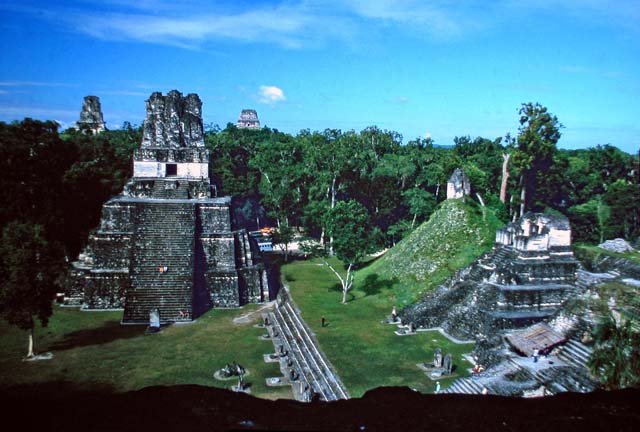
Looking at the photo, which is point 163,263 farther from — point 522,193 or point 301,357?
point 522,193

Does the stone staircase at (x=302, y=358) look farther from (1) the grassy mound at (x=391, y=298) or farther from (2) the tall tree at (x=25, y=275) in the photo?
(2) the tall tree at (x=25, y=275)

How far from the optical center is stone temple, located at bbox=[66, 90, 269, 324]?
1916cm

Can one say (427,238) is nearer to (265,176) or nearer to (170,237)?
(170,237)

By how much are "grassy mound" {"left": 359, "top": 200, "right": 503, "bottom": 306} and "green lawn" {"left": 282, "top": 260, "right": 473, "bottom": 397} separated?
0.68 metres

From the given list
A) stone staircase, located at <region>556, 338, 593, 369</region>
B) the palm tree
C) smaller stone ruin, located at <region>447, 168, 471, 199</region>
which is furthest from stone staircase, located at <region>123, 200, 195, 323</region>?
the palm tree

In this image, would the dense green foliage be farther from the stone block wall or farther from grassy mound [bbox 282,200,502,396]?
the stone block wall

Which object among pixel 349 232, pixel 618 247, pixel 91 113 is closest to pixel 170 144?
pixel 349 232

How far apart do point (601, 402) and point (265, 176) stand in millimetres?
35753

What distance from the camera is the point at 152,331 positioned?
669 inches

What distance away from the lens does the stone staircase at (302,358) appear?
1246 centimetres

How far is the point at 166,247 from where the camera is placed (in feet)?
67.5

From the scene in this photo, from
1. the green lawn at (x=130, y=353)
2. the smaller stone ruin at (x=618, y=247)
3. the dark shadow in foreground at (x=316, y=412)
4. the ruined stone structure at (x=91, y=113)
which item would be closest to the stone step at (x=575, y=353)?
the green lawn at (x=130, y=353)

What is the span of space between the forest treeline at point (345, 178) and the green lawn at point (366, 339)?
3.11 m

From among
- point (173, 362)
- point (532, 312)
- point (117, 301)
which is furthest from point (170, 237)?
point (532, 312)
